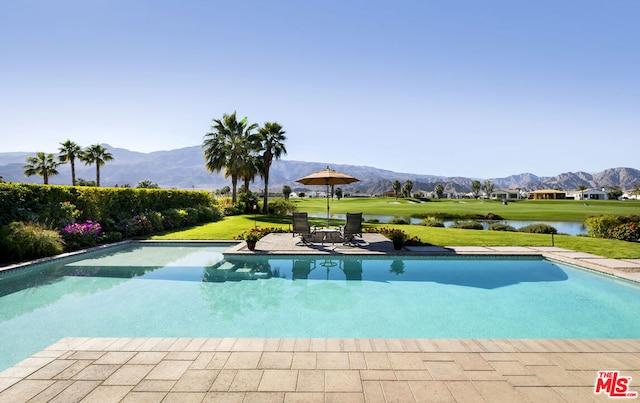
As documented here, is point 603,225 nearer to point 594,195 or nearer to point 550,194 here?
point 550,194

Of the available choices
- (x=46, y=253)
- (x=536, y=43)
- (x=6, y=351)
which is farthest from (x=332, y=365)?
(x=536, y=43)

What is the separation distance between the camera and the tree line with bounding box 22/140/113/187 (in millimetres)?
46219

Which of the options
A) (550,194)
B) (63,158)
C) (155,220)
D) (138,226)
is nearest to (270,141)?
(155,220)

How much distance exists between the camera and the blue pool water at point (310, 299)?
576cm

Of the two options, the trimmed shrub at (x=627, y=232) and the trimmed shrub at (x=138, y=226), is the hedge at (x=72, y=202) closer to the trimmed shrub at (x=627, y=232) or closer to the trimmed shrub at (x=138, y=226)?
the trimmed shrub at (x=138, y=226)

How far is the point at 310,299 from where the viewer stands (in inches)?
293

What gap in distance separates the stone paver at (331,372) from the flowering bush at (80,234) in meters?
9.65

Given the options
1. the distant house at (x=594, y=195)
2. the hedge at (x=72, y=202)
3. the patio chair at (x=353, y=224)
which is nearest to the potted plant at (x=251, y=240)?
the patio chair at (x=353, y=224)

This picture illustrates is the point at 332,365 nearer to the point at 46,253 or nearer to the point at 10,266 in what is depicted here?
the point at 10,266

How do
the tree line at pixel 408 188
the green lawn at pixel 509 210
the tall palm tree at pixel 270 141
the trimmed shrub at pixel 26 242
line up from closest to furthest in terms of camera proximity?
the trimmed shrub at pixel 26 242, the tall palm tree at pixel 270 141, the green lawn at pixel 509 210, the tree line at pixel 408 188

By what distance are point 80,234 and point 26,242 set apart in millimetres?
2391

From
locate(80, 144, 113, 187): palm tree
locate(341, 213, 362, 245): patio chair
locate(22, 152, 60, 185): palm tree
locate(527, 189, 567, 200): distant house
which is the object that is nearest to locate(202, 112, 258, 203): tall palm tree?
locate(341, 213, 362, 245): patio chair

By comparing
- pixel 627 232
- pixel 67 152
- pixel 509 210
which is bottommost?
pixel 509 210

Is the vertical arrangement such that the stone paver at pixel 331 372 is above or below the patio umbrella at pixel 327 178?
below
